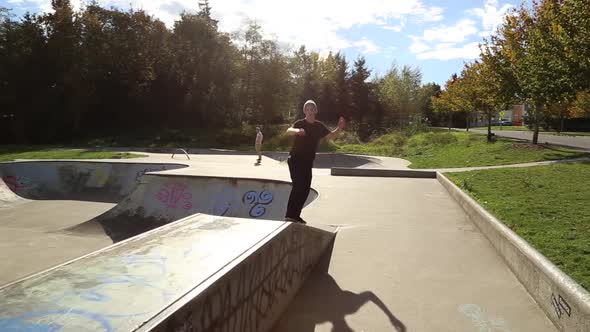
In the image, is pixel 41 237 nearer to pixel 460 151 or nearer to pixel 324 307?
pixel 324 307

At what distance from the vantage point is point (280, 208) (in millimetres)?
9844

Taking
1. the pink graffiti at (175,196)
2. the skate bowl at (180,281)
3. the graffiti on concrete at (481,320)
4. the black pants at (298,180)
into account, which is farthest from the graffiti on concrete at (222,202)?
the graffiti on concrete at (481,320)

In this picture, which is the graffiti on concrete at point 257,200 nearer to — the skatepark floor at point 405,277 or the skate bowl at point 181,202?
the skate bowl at point 181,202

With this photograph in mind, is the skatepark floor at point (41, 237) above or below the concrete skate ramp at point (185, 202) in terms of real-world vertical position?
below

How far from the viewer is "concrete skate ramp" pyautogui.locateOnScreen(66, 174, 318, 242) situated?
10.1 meters

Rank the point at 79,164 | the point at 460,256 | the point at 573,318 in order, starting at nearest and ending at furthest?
the point at 573,318 < the point at 460,256 < the point at 79,164

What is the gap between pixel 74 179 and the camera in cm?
1609

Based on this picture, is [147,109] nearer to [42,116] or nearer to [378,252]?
[42,116]

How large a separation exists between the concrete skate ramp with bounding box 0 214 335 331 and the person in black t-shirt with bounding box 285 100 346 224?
4.59 feet

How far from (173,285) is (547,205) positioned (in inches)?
260

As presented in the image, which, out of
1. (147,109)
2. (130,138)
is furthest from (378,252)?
(147,109)

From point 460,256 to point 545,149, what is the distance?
47.5ft

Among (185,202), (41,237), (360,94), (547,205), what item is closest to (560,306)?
(547,205)

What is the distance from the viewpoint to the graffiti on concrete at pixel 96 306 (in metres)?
2.09
